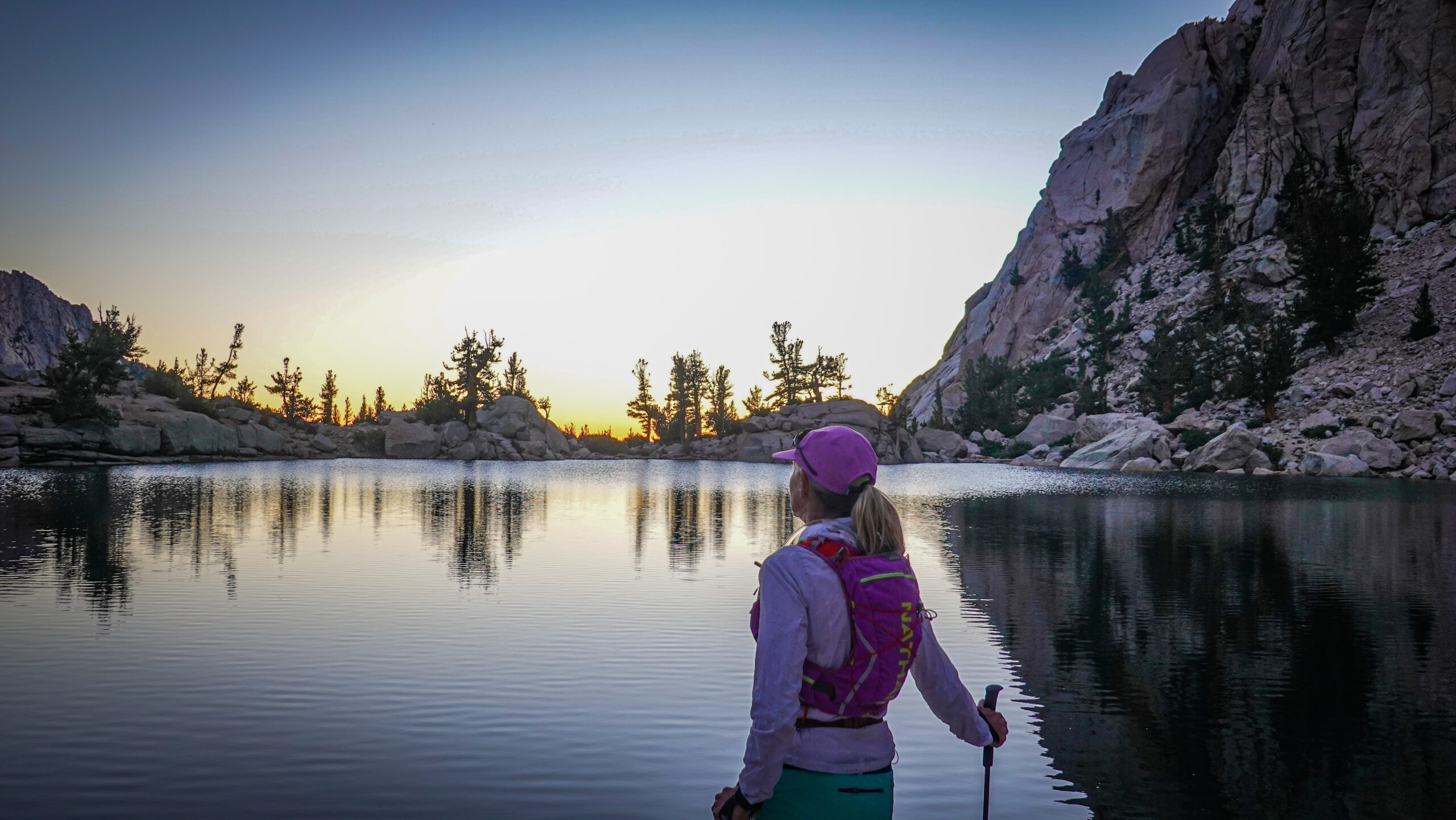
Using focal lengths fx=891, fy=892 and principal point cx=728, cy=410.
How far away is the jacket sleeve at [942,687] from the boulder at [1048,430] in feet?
308

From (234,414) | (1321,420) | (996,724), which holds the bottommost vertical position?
(996,724)

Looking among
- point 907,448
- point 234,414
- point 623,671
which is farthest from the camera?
point 907,448

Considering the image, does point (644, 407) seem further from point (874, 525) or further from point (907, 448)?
point (874, 525)

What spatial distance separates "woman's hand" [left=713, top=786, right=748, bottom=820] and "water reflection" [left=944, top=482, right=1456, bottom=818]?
3.87 metres

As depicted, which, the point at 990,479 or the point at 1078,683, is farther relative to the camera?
the point at 990,479

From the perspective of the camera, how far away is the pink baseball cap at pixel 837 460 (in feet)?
11.5

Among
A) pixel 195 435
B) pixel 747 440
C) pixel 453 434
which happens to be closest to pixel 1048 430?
A: pixel 747 440

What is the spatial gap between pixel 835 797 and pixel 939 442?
4402 inches

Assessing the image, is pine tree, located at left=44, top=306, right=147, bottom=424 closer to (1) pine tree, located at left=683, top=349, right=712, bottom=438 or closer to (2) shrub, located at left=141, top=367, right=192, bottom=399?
(2) shrub, located at left=141, top=367, right=192, bottom=399

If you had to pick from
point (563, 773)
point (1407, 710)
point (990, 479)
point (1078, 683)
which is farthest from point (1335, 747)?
point (990, 479)

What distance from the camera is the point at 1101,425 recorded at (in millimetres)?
83250

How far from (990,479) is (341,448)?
72680 mm

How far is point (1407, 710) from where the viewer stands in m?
8.25

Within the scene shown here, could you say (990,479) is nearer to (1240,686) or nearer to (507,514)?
(507,514)
